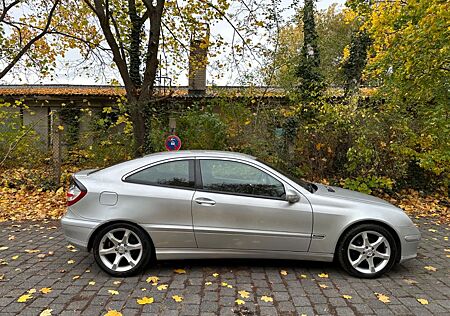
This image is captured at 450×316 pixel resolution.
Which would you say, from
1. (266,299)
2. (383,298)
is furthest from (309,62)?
(266,299)

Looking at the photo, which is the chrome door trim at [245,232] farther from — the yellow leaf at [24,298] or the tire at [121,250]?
the yellow leaf at [24,298]

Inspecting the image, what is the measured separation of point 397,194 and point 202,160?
22.2 ft

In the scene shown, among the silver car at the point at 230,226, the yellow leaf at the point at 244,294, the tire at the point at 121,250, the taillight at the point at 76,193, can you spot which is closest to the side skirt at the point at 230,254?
the silver car at the point at 230,226

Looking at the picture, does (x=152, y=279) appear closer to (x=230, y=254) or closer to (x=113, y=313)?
(x=113, y=313)

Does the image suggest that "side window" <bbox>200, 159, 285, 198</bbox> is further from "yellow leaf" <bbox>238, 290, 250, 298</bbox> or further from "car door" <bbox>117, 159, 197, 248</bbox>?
"yellow leaf" <bbox>238, 290, 250, 298</bbox>

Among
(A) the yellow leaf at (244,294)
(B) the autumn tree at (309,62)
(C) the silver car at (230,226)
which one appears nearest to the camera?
(A) the yellow leaf at (244,294)

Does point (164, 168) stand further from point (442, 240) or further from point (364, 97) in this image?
point (364, 97)

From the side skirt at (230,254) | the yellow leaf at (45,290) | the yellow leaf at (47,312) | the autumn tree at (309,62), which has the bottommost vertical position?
the yellow leaf at (45,290)

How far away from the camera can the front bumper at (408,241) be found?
3832mm

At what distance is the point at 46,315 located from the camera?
2971mm

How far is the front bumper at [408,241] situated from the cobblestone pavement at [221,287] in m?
0.27

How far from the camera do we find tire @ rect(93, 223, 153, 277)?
12.5 feet

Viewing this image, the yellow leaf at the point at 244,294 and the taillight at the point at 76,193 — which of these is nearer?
the yellow leaf at the point at 244,294

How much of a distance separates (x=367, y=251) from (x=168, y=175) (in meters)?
2.48
